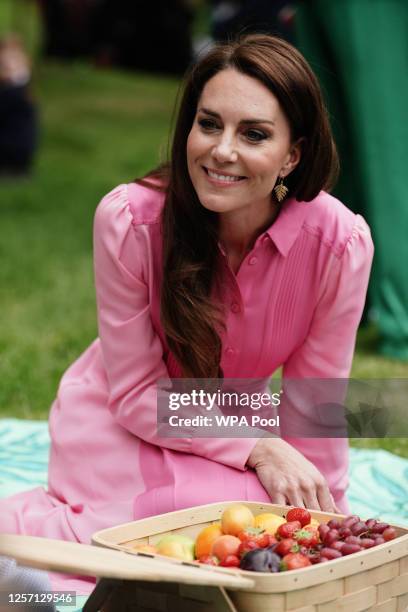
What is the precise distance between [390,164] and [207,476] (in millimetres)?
2753

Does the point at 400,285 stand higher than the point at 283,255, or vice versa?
the point at 283,255

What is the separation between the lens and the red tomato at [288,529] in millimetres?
2523

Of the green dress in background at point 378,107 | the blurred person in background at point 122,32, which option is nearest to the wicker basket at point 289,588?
the green dress in background at point 378,107

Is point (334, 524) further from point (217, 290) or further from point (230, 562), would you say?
point (217, 290)

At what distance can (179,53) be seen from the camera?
52.0 feet

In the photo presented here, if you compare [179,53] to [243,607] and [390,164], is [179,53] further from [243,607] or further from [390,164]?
[243,607]

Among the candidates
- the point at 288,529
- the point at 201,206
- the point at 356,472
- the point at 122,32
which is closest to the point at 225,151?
the point at 201,206

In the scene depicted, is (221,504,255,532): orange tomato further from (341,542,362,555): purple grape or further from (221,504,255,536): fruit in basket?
(341,542,362,555): purple grape

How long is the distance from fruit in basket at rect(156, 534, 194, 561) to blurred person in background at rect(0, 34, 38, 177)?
7.58 meters

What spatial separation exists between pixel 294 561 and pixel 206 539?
284 mm

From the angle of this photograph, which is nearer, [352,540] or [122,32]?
[352,540]

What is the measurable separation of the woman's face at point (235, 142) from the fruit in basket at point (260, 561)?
3.01 ft

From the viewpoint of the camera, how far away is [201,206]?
302 centimetres

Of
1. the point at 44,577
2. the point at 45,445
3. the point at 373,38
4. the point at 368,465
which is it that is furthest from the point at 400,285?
the point at 44,577
